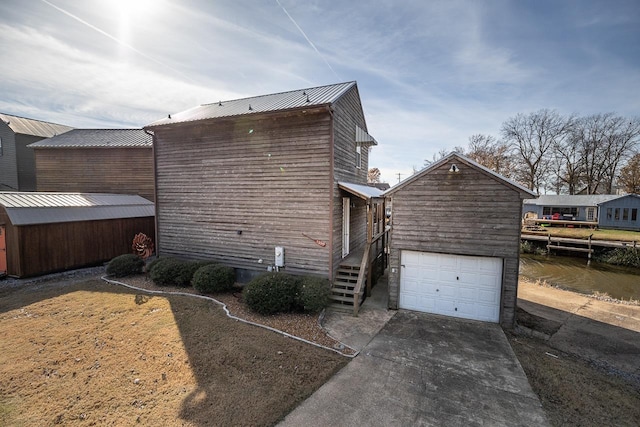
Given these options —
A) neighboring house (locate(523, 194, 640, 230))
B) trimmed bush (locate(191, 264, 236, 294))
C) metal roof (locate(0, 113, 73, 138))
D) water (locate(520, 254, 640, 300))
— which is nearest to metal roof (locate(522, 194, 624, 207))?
neighboring house (locate(523, 194, 640, 230))

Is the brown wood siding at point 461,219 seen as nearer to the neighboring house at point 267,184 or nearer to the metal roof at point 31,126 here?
the neighboring house at point 267,184

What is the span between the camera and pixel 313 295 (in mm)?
8242

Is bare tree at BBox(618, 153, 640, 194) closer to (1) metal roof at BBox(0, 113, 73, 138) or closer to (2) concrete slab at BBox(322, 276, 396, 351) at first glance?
(2) concrete slab at BBox(322, 276, 396, 351)

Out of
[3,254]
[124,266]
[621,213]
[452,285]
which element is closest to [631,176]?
[621,213]

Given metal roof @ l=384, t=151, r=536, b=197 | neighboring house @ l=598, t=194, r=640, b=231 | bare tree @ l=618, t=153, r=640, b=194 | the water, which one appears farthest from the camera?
bare tree @ l=618, t=153, r=640, b=194

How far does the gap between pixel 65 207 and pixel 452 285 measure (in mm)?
16175

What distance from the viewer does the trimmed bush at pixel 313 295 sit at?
8.21 meters

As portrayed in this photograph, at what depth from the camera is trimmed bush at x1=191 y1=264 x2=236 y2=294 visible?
382 inches

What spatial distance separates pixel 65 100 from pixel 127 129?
28.2ft

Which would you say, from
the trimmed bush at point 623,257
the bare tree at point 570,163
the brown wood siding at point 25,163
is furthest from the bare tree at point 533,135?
the brown wood siding at point 25,163

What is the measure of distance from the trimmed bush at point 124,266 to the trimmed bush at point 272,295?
648 cm

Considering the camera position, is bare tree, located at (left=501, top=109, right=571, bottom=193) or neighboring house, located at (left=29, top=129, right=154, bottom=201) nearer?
neighboring house, located at (left=29, top=129, right=154, bottom=201)

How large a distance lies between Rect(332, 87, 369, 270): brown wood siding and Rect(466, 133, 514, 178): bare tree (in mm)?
30594

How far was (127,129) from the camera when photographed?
21125mm
